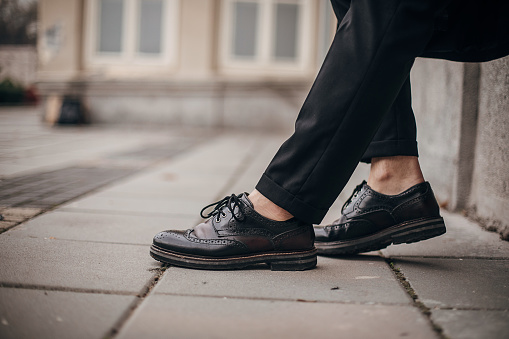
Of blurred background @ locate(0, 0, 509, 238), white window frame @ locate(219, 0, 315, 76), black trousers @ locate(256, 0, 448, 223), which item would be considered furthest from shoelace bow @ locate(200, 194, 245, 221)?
white window frame @ locate(219, 0, 315, 76)

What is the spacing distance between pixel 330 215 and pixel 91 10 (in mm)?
8349

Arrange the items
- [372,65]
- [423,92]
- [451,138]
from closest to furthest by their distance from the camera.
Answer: [372,65]
[451,138]
[423,92]

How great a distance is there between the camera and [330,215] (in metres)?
2.28

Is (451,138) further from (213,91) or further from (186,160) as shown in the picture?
(213,91)

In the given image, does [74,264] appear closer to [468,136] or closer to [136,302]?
[136,302]

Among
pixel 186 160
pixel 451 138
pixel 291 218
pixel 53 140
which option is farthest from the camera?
pixel 53 140

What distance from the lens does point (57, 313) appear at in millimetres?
1057

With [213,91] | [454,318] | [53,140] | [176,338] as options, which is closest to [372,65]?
[454,318]

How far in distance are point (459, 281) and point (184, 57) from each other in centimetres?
821

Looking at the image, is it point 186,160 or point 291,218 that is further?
point 186,160

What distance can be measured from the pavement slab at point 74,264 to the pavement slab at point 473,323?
0.72 metres

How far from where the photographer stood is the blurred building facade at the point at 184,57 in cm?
899

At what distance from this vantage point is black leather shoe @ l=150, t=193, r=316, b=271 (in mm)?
1431

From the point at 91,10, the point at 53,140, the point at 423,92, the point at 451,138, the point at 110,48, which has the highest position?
the point at 91,10
